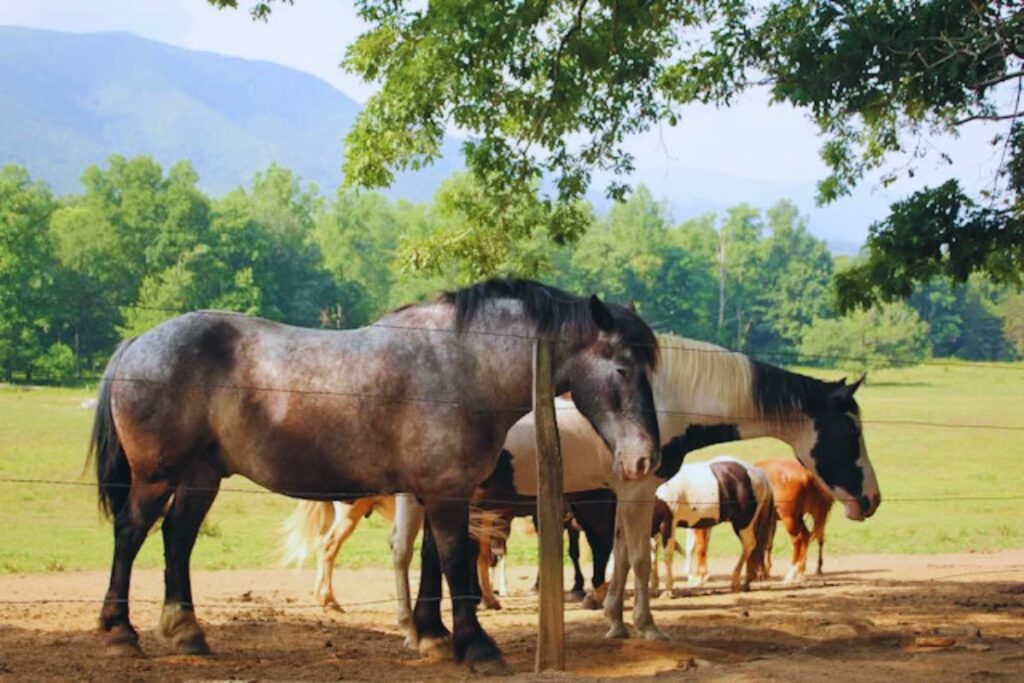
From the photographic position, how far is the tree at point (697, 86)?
10805 millimetres

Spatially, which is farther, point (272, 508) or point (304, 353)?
point (272, 508)

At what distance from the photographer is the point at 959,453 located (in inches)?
1444

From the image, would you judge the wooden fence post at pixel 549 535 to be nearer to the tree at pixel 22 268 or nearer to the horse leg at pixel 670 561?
the horse leg at pixel 670 561

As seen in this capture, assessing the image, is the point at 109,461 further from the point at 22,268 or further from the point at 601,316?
the point at 22,268

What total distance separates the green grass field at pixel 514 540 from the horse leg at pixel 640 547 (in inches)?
69.9

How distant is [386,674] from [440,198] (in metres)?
6.20

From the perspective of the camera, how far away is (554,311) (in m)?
8.10

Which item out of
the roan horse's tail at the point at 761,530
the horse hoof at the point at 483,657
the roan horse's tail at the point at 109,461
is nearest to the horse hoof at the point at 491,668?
the horse hoof at the point at 483,657

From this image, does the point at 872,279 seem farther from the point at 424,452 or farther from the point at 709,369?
the point at 424,452

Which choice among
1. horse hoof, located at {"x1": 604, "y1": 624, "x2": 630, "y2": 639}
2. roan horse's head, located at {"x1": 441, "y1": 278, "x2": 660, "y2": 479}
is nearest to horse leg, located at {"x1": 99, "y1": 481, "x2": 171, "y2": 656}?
roan horse's head, located at {"x1": 441, "y1": 278, "x2": 660, "y2": 479}

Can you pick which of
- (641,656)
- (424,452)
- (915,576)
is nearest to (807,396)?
(641,656)

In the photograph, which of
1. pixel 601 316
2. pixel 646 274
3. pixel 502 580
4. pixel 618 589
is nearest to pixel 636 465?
pixel 601 316

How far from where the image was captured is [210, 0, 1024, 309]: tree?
10.8 m

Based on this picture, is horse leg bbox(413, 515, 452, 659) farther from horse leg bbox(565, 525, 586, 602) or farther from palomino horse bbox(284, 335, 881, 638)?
horse leg bbox(565, 525, 586, 602)
